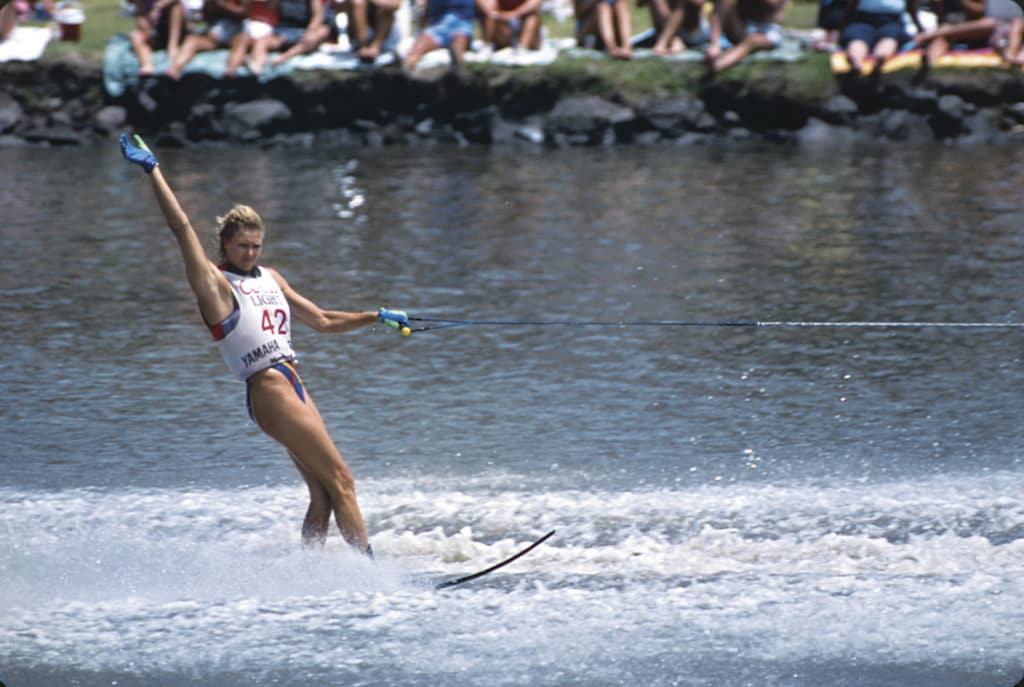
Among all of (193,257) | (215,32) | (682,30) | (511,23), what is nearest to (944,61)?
(682,30)

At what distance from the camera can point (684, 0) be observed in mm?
19719

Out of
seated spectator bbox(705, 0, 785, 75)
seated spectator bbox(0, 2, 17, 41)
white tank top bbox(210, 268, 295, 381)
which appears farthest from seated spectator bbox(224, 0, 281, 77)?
white tank top bbox(210, 268, 295, 381)

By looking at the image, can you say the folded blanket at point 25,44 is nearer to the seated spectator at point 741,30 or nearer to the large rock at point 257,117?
the large rock at point 257,117

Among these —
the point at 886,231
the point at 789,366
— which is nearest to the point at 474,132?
the point at 886,231

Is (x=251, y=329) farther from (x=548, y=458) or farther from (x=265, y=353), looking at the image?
(x=548, y=458)

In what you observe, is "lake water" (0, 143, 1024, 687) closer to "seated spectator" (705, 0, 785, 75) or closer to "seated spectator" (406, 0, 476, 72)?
"seated spectator" (705, 0, 785, 75)

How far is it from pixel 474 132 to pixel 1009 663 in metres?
15.4

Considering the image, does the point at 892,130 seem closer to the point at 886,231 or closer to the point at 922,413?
the point at 886,231

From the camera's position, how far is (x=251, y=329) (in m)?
6.34

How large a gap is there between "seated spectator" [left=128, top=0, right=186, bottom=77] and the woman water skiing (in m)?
14.4

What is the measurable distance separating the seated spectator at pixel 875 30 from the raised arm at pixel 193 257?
555 inches

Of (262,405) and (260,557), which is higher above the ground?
(262,405)

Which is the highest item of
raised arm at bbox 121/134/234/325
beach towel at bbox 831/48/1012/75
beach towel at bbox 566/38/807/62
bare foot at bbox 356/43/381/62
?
raised arm at bbox 121/134/234/325

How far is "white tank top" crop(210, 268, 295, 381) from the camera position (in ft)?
20.7
